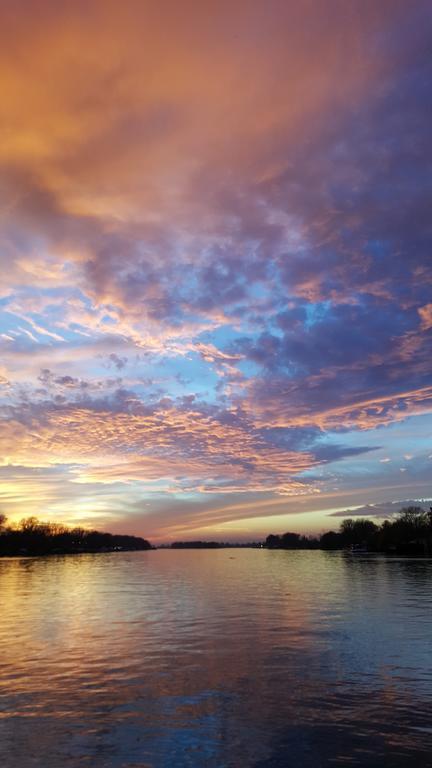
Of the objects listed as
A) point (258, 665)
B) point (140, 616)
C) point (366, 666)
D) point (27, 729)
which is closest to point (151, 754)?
point (27, 729)

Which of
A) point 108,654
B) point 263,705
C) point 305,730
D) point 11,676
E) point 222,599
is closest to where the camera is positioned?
point 305,730

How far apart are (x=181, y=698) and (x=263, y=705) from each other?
3571 mm

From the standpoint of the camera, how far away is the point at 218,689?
2367cm

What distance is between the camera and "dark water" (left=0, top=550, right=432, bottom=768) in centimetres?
1644

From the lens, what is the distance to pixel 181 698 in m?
22.4

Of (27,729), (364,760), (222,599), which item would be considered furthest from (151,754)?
(222,599)

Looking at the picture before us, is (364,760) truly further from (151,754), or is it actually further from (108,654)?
(108,654)

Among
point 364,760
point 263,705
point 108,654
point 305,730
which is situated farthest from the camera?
point 108,654

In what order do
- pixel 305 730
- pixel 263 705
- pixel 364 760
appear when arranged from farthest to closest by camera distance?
pixel 263 705, pixel 305 730, pixel 364 760

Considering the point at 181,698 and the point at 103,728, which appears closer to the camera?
the point at 103,728

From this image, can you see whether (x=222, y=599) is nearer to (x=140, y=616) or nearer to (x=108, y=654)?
(x=140, y=616)

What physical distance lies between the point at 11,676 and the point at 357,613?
3180 cm

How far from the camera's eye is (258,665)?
28156 millimetres

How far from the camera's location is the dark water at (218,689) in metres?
16.4
